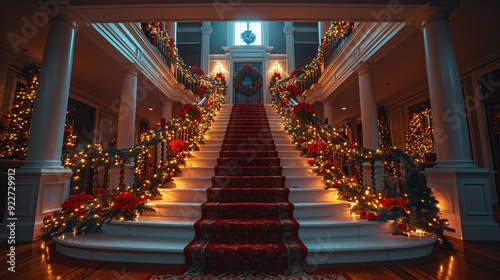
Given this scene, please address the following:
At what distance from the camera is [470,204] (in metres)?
3.17

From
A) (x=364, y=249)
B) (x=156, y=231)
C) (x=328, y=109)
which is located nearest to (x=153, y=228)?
(x=156, y=231)

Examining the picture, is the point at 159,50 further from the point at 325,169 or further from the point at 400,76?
the point at 400,76

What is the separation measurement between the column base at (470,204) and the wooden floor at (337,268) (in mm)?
584

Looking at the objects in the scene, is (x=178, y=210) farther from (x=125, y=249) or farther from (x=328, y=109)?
(x=328, y=109)

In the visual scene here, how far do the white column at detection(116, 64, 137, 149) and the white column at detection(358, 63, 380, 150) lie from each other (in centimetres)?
572

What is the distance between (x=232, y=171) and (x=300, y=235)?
1.75 metres

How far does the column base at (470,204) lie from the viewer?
3115mm

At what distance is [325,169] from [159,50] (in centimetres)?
687

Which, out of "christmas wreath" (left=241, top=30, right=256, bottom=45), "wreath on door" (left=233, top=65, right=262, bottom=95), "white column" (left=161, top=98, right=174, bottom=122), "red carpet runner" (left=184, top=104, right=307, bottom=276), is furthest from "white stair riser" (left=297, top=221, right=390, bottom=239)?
"christmas wreath" (left=241, top=30, right=256, bottom=45)

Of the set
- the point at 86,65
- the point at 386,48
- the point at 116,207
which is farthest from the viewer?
the point at 86,65

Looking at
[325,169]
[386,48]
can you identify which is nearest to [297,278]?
[325,169]

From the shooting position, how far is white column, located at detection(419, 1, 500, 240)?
3.15 metres

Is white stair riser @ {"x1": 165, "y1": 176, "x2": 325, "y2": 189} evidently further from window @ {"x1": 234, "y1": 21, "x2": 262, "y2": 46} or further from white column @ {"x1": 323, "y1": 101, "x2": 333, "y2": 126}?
window @ {"x1": 234, "y1": 21, "x2": 262, "y2": 46}

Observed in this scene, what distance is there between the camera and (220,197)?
3.36 meters
